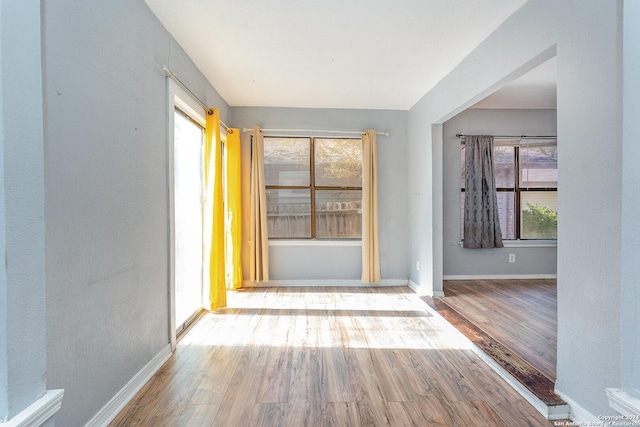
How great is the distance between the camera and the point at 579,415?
1.61 meters

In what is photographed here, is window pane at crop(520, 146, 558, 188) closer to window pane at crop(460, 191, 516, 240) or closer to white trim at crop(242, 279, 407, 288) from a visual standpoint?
window pane at crop(460, 191, 516, 240)

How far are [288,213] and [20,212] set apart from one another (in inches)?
142

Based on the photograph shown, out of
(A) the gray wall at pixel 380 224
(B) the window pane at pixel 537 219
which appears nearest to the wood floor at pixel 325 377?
(A) the gray wall at pixel 380 224

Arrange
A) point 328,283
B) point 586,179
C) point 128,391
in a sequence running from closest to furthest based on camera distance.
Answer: point 586,179
point 128,391
point 328,283

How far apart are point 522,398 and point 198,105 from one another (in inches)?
131

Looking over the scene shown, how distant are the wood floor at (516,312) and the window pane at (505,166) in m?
1.43

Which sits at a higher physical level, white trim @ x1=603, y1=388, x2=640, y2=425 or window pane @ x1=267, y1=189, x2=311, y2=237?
window pane @ x1=267, y1=189, x2=311, y2=237

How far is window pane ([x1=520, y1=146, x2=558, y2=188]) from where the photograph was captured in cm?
461

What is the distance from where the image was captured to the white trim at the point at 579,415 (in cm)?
154

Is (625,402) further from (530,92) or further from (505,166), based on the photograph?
(505,166)

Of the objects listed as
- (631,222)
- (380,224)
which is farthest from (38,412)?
(380,224)

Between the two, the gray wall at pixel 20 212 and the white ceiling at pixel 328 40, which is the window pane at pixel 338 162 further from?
the gray wall at pixel 20 212

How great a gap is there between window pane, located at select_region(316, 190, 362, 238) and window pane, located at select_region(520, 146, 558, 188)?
2.47 metres

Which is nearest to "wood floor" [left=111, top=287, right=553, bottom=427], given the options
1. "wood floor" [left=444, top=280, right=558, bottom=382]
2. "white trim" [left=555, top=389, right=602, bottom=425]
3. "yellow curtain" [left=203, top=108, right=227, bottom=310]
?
"white trim" [left=555, top=389, right=602, bottom=425]
